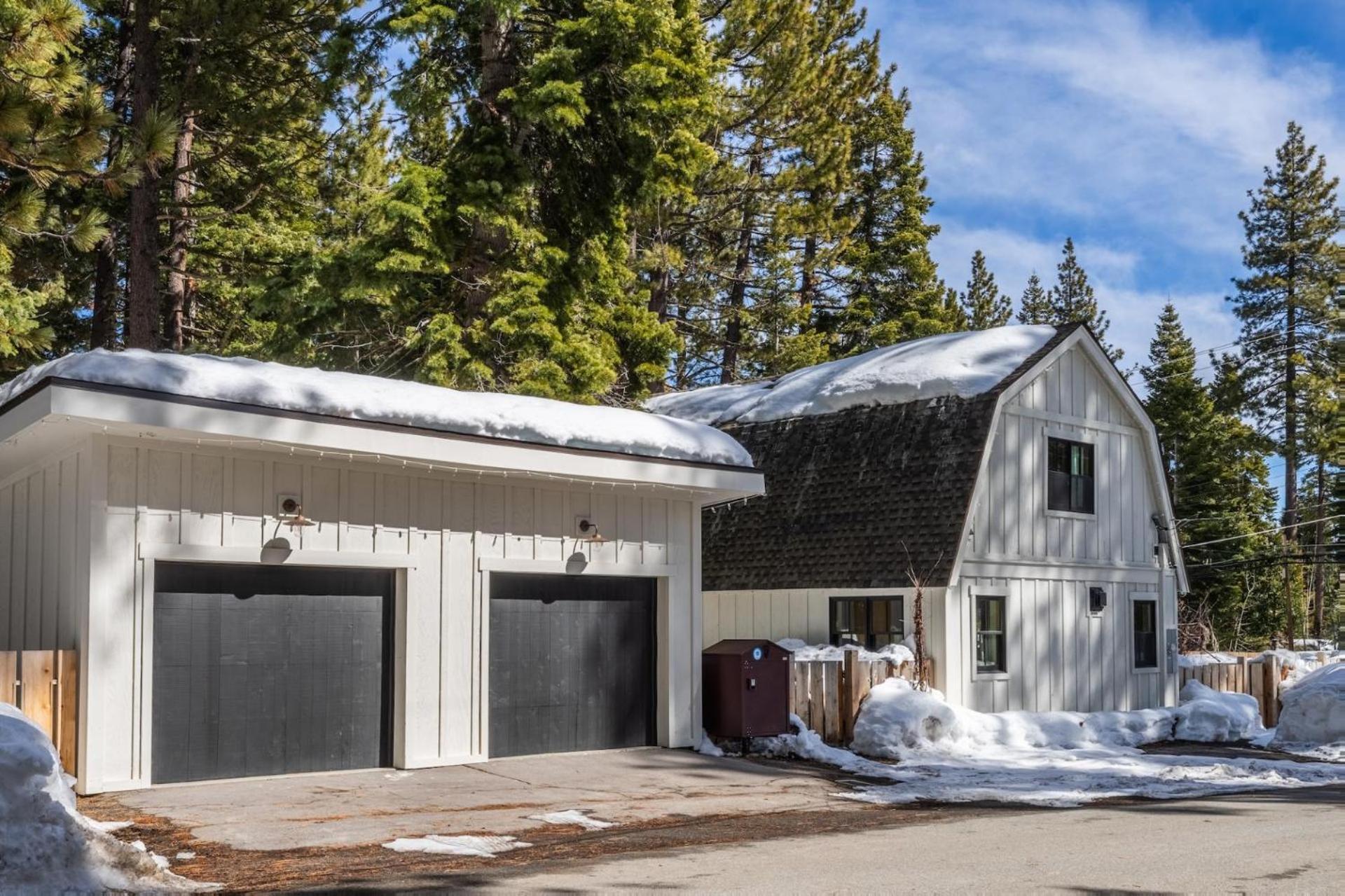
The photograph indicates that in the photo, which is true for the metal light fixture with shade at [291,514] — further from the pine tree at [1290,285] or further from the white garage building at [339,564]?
the pine tree at [1290,285]

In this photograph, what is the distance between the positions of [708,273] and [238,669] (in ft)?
93.0

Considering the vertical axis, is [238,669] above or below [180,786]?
above

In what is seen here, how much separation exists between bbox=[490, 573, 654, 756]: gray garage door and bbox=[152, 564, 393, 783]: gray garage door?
138 centimetres

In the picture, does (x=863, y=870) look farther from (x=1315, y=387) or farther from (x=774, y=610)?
(x=1315, y=387)

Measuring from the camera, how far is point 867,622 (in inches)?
778

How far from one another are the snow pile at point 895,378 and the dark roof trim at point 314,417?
22.2ft

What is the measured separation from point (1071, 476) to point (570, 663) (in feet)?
34.4

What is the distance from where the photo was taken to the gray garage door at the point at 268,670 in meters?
11.7

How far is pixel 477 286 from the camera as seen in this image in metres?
22.2

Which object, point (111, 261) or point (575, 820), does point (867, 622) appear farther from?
point (111, 261)

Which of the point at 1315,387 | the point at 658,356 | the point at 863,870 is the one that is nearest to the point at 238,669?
the point at 863,870

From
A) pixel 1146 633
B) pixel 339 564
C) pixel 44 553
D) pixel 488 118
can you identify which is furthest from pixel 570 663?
pixel 1146 633

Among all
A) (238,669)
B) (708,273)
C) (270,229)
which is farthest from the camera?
(708,273)

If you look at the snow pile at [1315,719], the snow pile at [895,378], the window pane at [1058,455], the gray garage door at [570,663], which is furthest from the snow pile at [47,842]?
the window pane at [1058,455]
